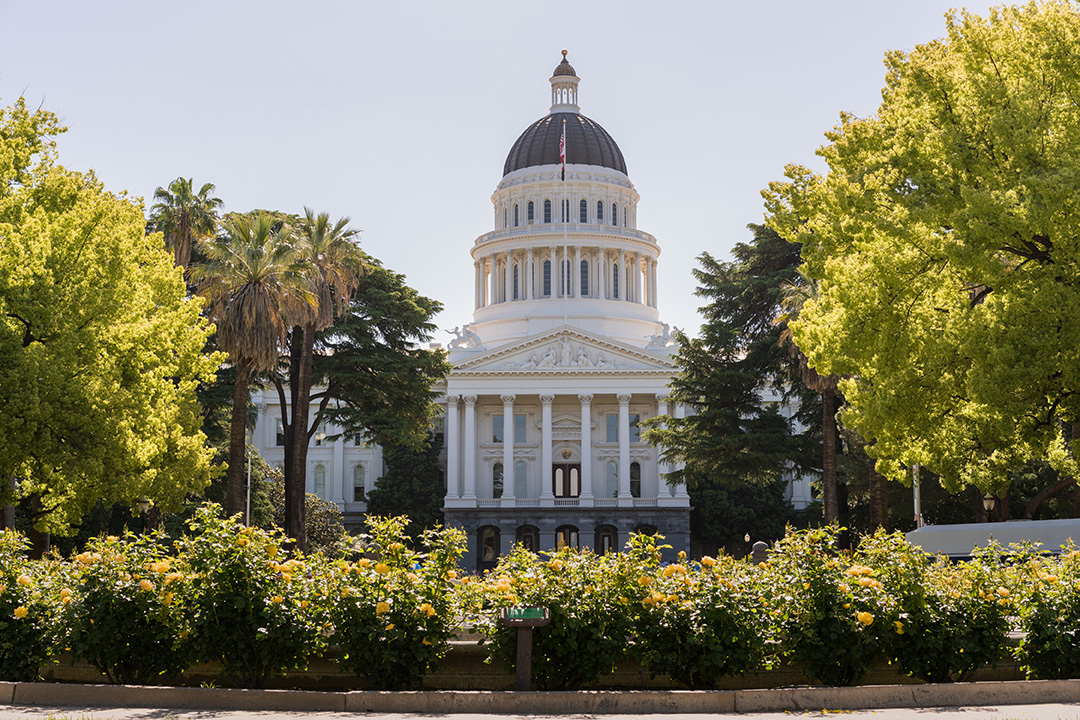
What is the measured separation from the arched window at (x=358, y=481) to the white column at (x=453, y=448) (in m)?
15.7

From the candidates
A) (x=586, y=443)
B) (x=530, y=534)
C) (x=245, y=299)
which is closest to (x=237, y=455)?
(x=245, y=299)

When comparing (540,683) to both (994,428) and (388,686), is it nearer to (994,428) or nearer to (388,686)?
(388,686)

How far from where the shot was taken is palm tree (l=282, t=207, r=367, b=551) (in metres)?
38.3

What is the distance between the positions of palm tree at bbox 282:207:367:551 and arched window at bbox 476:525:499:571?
38810 millimetres

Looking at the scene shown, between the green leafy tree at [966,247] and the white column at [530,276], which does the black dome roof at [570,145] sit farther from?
the green leafy tree at [966,247]

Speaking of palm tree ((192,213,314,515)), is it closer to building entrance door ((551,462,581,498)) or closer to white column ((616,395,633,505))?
white column ((616,395,633,505))

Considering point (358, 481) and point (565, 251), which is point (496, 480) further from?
point (565, 251)

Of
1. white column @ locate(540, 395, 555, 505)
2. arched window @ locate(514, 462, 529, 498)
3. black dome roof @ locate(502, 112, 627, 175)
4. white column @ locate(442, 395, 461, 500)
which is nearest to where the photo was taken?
white column @ locate(442, 395, 461, 500)

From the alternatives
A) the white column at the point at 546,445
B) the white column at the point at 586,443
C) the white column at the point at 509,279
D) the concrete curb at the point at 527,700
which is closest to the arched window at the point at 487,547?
the white column at the point at 546,445

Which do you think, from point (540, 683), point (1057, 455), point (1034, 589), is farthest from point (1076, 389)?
point (540, 683)

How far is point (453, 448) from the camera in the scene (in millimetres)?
82625

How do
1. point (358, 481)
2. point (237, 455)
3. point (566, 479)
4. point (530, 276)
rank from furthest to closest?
point (530, 276)
point (358, 481)
point (566, 479)
point (237, 455)

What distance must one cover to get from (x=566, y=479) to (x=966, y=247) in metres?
69.4

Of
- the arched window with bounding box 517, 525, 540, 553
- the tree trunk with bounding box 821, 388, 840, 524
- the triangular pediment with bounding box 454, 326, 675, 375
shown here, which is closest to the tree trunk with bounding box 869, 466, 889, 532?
the tree trunk with bounding box 821, 388, 840, 524
